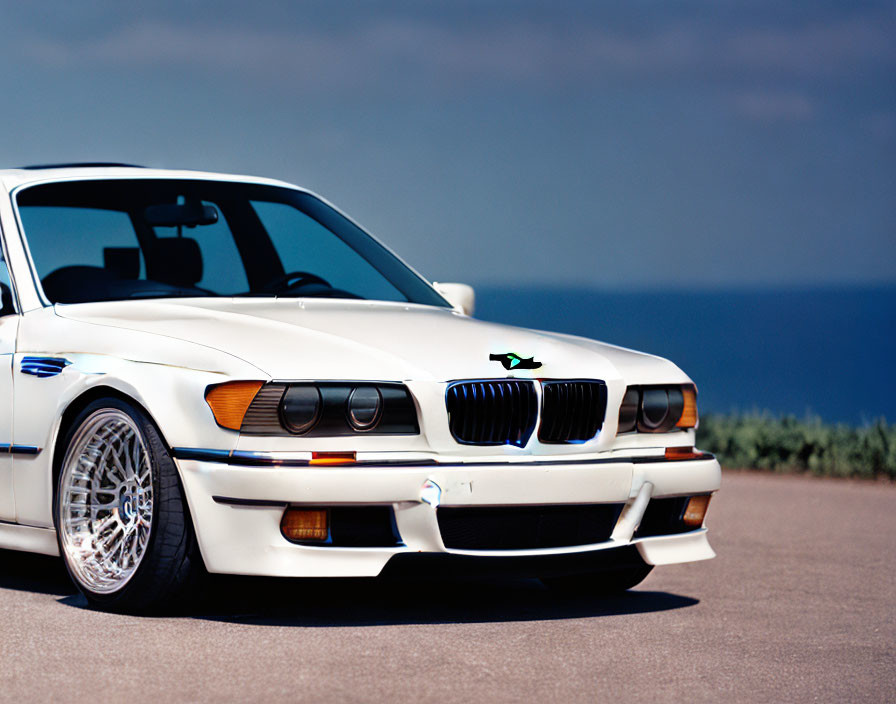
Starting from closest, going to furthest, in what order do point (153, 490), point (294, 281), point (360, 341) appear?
point (153, 490), point (360, 341), point (294, 281)

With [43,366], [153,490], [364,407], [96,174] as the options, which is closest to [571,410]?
[364,407]

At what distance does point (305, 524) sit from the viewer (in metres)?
5.51

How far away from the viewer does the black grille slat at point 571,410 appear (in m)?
5.85

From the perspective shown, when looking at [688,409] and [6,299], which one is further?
[6,299]

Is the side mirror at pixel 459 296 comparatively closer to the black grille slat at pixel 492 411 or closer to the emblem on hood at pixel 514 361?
the emblem on hood at pixel 514 361

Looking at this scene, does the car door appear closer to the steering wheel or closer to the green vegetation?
the steering wheel

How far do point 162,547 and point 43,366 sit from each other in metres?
1.03

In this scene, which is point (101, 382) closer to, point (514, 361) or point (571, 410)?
point (514, 361)

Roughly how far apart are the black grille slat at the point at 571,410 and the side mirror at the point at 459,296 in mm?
1651

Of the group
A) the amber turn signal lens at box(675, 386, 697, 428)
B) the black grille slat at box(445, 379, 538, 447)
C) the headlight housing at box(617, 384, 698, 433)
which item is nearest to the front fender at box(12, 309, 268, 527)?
the black grille slat at box(445, 379, 538, 447)

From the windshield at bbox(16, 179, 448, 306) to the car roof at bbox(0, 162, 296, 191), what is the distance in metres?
0.04

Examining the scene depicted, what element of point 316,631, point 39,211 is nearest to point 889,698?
point 316,631

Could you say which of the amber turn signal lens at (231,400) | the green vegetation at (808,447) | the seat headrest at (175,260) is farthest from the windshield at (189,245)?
the green vegetation at (808,447)

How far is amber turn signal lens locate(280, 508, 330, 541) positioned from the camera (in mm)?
5496
